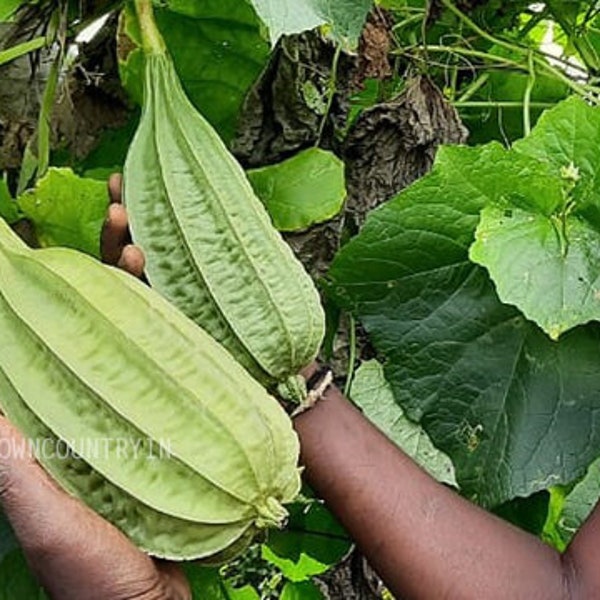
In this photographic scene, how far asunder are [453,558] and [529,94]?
533 millimetres

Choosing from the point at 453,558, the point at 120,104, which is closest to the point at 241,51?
the point at 120,104

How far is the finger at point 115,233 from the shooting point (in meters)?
1.02

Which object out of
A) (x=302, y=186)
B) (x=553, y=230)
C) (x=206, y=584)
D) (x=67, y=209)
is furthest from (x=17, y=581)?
(x=553, y=230)

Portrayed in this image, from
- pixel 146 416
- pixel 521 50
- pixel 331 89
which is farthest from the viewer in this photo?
pixel 521 50

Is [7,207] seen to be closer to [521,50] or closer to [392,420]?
[392,420]

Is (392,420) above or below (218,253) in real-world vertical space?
below

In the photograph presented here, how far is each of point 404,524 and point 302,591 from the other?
43 cm

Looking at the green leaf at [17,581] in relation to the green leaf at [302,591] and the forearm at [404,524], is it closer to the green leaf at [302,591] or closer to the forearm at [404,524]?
the forearm at [404,524]

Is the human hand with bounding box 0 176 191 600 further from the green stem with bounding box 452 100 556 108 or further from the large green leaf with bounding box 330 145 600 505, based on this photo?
the green stem with bounding box 452 100 556 108

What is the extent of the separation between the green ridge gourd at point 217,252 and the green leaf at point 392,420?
0.94 ft

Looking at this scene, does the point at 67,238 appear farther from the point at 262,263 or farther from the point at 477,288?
the point at 477,288

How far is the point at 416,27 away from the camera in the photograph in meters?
1.51

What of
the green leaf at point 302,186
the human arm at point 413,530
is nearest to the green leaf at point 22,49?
the green leaf at point 302,186

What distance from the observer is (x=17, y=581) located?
44.4 inches
